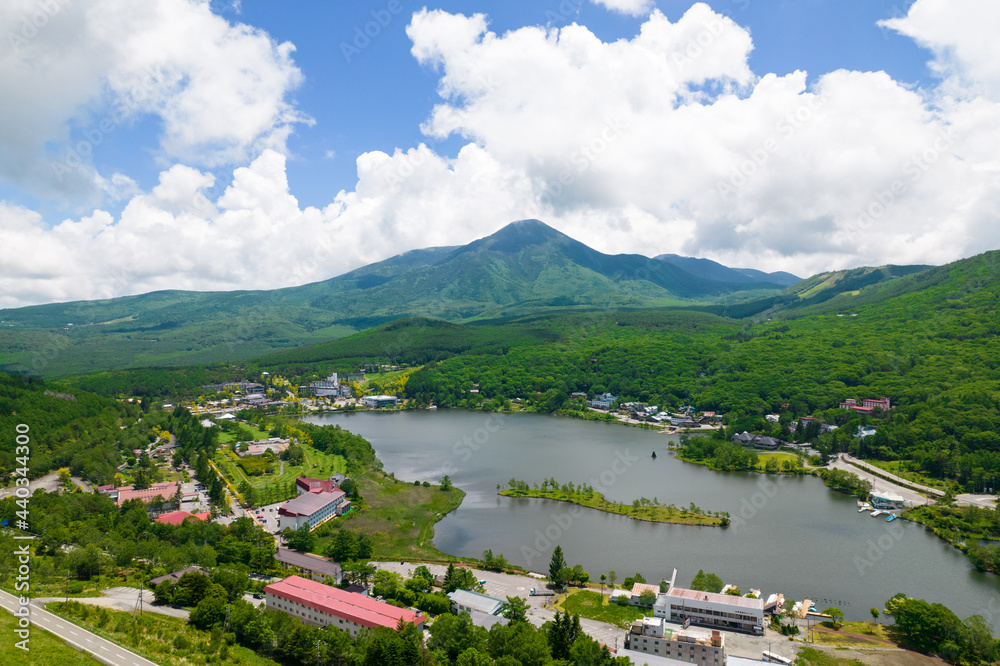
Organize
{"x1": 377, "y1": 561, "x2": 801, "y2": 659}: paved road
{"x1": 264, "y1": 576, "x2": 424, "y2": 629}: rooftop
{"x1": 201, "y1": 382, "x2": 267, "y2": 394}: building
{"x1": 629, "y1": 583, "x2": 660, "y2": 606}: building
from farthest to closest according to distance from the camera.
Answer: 1. {"x1": 201, "y1": 382, "x2": 267, "y2": 394}: building
2. {"x1": 629, "y1": 583, "x2": 660, "y2": 606}: building
3. {"x1": 377, "y1": 561, "x2": 801, "y2": 659}: paved road
4. {"x1": 264, "y1": 576, "x2": 424, "y2": 629}: rooftop

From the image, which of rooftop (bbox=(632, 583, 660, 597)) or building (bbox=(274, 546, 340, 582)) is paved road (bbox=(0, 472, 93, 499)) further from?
rooftop (bbox=(632, 583, 660, 597))

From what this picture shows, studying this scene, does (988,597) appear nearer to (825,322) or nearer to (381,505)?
(381,505)

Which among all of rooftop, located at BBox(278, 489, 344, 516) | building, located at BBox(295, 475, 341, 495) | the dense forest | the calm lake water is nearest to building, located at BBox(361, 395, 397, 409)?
the dense forest

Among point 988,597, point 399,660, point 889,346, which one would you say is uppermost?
point 889,346

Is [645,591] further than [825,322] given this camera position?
No

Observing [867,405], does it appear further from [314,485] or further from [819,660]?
[314,485]

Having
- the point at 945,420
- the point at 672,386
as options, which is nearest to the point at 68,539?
the point at 945,420

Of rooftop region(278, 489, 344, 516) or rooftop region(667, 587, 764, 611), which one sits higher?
rooftop region(278, 489, 344, 516)
